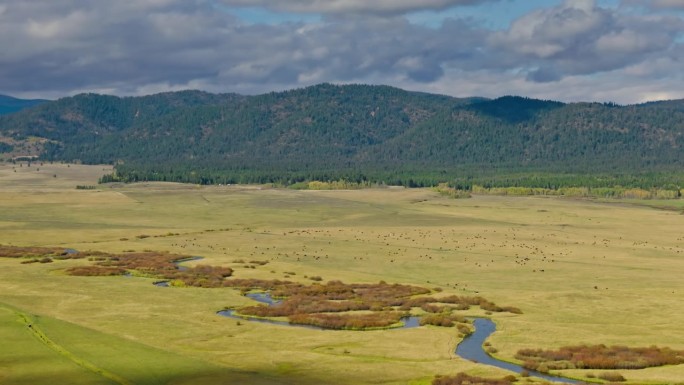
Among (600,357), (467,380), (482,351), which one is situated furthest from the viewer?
(482,351)

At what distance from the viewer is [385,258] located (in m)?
129

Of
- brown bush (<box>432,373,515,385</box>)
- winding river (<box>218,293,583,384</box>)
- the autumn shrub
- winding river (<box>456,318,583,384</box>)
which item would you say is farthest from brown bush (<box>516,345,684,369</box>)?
brown bush (<box>432,373,515,385</box>)

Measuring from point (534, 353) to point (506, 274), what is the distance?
47523 millimetres

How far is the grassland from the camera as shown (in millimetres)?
59906

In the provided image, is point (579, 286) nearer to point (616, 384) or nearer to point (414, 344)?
→ point (414, 344)

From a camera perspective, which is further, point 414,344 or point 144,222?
point 144,222

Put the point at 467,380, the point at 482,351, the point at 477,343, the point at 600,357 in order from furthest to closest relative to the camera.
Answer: the point at 477,343 < the point at 482,351 < the point at 600,357 < the point at 467,380

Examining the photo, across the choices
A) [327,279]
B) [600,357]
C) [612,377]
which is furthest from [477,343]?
[327,279]

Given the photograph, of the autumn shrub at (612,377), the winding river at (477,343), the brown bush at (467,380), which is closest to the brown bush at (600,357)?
the winding river at (477,343)

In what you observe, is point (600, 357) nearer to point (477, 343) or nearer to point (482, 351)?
point (482, 351)

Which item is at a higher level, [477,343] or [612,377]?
[612,377]

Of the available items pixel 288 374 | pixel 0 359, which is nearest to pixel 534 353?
pixel 288 374

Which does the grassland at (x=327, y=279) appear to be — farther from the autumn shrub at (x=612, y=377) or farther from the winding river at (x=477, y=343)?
the autumn shrub at (x=612, y=377)

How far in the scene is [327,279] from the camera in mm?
108125
